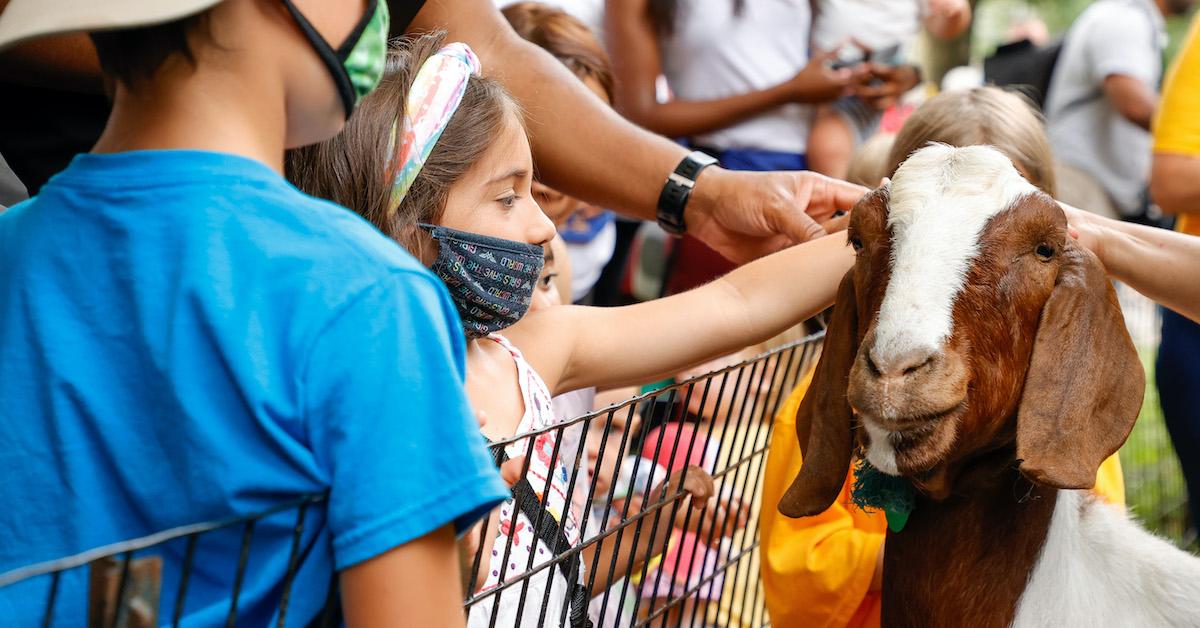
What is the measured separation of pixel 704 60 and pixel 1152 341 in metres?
5.64

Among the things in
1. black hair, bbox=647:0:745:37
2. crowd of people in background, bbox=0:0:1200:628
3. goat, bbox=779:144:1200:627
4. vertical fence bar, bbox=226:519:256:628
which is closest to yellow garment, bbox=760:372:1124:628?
crowd of people in background, bbox=0:0:1200:628

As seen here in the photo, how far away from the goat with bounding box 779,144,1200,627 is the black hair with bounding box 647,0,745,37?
260 centimetres

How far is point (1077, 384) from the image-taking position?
176 cm

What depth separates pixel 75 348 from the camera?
3.93 ft

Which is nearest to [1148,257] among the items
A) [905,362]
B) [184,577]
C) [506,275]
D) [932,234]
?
[932,234]

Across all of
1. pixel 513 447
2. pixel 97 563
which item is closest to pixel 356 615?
pixel 97 563

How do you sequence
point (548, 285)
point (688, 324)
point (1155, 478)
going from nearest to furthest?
1. point (688, 324)
2. point (548, 285)
3. point (1155, 478)

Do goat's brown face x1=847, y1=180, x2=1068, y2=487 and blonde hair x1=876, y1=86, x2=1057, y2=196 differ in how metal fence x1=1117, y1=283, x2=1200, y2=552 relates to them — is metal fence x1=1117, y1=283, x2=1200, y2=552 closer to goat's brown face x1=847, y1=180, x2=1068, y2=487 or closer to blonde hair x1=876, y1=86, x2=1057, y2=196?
blonde hair x1=876, y1=86, x2=1057, y2=196

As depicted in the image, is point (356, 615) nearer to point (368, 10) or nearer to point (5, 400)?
point (5, 400)

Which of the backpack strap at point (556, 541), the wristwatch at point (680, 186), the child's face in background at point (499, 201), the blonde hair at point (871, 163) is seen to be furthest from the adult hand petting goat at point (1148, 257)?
the blonde hair at point (871, 163)

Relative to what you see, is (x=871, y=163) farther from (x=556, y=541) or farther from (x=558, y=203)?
(x=556, y=541)

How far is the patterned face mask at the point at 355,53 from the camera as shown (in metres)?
1.23

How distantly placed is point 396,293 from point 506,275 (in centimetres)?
88

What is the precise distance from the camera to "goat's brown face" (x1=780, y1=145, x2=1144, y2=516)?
164cm
